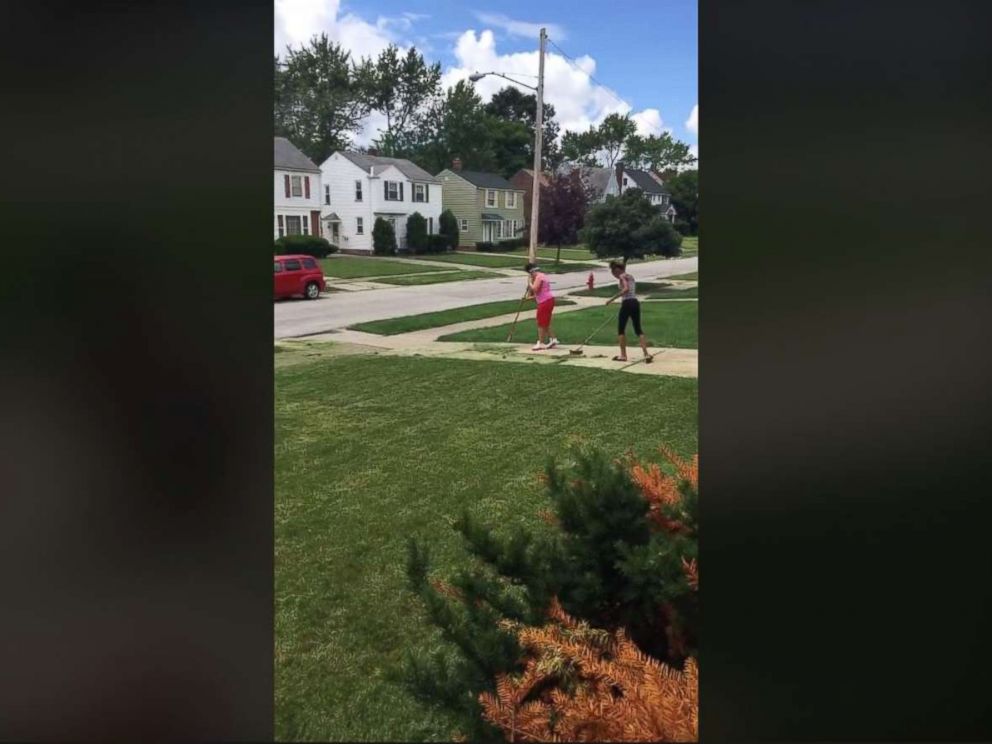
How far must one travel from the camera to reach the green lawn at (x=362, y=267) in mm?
1951

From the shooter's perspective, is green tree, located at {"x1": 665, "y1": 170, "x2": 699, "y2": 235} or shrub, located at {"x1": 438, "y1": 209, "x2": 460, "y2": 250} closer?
green tree, located at {"x1": 665, "y1": 170, "x2": 699, "y2": 235}

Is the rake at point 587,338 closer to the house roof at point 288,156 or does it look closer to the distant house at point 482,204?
the distant house at point 482,204

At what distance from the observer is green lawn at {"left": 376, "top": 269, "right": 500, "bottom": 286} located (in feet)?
6.48

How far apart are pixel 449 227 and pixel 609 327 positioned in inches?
17.6

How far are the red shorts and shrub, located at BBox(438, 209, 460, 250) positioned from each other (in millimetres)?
253

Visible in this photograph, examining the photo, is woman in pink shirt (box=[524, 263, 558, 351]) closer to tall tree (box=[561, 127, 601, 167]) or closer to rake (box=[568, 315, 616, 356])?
rake (box=[568, 315, 616, 356])

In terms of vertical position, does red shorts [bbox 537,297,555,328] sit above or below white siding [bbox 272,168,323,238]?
below

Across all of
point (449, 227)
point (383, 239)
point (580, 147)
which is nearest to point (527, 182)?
point (580, 147)
